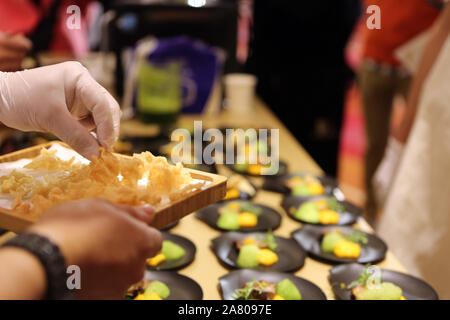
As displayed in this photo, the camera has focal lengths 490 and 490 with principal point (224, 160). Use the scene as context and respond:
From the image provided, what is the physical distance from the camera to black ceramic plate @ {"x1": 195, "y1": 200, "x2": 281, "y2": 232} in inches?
68.1

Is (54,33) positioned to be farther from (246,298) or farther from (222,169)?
(246,298)

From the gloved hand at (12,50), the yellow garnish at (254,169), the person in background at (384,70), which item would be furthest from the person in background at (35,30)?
the person in background at (384,70)

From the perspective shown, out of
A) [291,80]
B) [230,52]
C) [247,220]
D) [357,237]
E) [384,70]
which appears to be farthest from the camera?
[291,80]

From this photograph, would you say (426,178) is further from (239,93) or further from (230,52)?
(230,52)

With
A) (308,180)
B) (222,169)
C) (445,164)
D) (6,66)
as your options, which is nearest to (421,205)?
(445,164)

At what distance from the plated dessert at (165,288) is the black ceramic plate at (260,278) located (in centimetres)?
7

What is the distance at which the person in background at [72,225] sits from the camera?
642mm

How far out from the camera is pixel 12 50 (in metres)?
1.34

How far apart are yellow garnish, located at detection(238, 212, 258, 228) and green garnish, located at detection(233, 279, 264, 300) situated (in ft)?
1.49

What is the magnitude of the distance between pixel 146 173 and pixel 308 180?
1.30m

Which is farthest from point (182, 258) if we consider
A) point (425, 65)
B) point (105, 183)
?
point (425, 65)

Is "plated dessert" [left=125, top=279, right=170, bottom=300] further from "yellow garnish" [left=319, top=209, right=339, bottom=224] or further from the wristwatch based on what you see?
"yellow garnish" [left=319, top=209, right=339, bottom=224]

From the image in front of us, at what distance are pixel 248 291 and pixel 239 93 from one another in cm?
228

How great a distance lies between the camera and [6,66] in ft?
3.84
